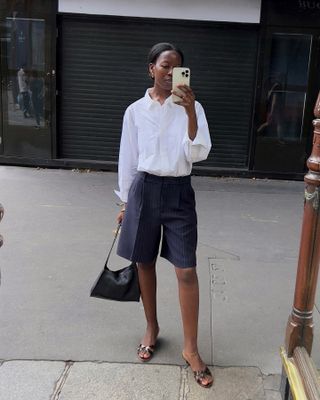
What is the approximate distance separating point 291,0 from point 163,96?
5150mm

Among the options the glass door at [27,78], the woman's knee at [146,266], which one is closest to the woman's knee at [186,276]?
the woman's knee at [146,266]

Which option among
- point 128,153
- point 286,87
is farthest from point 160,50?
point 286,87

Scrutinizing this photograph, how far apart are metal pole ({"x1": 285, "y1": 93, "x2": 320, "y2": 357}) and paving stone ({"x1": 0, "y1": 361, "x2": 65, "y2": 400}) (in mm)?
1267

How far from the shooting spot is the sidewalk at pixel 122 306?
2.83m

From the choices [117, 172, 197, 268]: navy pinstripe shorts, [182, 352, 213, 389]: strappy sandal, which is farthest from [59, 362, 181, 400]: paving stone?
[117, 172, 197, 268]: navy pinstripe shorts

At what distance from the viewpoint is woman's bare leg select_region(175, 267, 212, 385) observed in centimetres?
283

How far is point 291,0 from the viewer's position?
23.2 ft

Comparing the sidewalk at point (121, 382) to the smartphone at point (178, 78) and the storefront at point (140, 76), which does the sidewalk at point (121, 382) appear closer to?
the smartphone at point (178, 78)

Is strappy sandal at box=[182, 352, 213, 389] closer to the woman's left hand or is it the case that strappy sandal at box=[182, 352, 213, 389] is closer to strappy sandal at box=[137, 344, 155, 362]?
strappy sandal at box=[137, 344, 155, 362]

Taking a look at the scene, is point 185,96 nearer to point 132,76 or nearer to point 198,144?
point 198,144

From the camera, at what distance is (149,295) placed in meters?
3.06

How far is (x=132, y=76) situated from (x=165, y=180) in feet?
16.9

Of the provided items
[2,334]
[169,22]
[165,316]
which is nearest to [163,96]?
[165,316]

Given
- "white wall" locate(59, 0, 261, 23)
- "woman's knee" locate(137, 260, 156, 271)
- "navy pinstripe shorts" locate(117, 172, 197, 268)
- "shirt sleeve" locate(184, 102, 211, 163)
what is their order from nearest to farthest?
"shirt sleeve" locate(184, 102, 211, 163) < "navy pinstripe shorts" locate(117, 172, 197, 268) < "woman's knee" locate(137, 260, 156, 271) < "white wall" locate(59, 0, 261, 23)
